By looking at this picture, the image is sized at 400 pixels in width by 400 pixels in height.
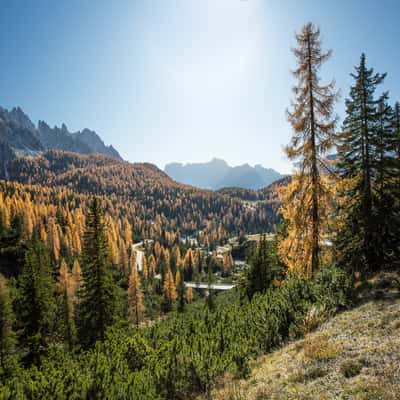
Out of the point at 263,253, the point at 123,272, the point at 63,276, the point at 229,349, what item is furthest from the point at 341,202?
the point at 123,272

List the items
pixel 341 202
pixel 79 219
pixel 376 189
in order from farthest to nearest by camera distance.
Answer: pixel 79 219
pixel 341 202
pixel 376 189

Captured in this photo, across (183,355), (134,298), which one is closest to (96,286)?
(183,355)

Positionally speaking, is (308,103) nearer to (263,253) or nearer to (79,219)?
A: (263,253)

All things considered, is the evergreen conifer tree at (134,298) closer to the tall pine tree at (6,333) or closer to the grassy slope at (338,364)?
the tall pine tree at (6,333)

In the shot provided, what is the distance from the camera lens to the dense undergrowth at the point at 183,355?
5930 millimetres

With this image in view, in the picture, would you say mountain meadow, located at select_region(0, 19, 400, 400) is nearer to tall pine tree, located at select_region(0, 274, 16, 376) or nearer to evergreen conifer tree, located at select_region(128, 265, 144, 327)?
tall pine tree, located at select_region(0, 274, 16, 376)

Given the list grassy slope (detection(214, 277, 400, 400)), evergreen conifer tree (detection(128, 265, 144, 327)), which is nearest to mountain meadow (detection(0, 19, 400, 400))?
grassy slope (detection(214, 277, 400, 400))

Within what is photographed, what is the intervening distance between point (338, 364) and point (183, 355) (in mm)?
3940

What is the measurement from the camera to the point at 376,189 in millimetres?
13711

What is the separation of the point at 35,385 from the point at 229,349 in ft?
16.8

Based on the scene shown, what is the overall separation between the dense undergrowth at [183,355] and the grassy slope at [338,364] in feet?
2.04

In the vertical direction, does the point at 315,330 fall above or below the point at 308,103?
below

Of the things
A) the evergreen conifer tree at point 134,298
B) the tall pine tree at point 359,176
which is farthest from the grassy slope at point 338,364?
the evergreen conifer tree at point 134,298

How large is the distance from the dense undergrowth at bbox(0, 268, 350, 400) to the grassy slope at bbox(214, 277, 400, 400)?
2.04 ft
